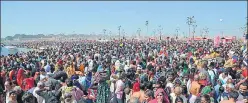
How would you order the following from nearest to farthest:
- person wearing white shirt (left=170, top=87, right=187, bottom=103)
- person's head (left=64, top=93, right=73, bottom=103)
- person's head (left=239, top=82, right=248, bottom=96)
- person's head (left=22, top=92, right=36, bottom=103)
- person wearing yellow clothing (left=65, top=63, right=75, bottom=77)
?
person's head (left=64, top=93, right=73, bottom=103), person's head (left=22, top=92, right=36, bottom=103), person wearing white shirt (left=170, top=87, right=187, bottom=103), person's head (left=239, top=82, right=248, bottom=96), person wearing yellow clothing (left=65, top=63, right=75, bottom=77)

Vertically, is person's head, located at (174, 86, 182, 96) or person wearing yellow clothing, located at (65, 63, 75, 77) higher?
person's head, located at (174, 86, 182, 96)

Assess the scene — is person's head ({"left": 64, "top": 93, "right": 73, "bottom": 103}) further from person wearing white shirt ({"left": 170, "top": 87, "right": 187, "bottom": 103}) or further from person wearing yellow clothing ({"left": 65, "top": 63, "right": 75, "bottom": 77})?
Answer: person wearing yellow clothing ({"left": 65, "top": 63, "right": 75, "bottom": 77})

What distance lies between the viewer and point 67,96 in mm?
5047

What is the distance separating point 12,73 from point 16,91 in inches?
216

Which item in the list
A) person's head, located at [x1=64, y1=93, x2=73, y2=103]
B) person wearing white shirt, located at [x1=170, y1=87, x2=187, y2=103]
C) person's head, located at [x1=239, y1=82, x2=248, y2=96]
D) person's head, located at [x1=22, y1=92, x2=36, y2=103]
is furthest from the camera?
person's head, located at [x1=239, y1=82, x2=248, y2=96]

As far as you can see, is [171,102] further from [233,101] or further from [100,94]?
[100,94]

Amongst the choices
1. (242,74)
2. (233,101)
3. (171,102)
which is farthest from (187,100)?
(242,74)

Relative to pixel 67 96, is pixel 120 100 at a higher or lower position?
lower

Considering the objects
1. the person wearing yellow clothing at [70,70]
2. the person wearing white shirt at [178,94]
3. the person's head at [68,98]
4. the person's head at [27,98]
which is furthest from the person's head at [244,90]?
the person wearing yellow clothing at [70,70]

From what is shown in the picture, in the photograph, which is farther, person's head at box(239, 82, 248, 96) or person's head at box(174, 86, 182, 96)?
person's head at box(239, 82, 248, 96)

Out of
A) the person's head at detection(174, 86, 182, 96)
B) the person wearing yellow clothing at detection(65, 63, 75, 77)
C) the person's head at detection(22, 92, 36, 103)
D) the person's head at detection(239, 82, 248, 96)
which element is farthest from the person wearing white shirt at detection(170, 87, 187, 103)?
the person wearing yellow clothing at detection(65, 63, 75, 77)

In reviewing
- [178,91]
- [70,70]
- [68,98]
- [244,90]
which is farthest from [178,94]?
[70,70]

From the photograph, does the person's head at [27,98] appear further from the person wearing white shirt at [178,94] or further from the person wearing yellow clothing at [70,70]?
the person wearing yellow clothing at [70,70]

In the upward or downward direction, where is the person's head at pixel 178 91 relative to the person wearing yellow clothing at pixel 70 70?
upward
